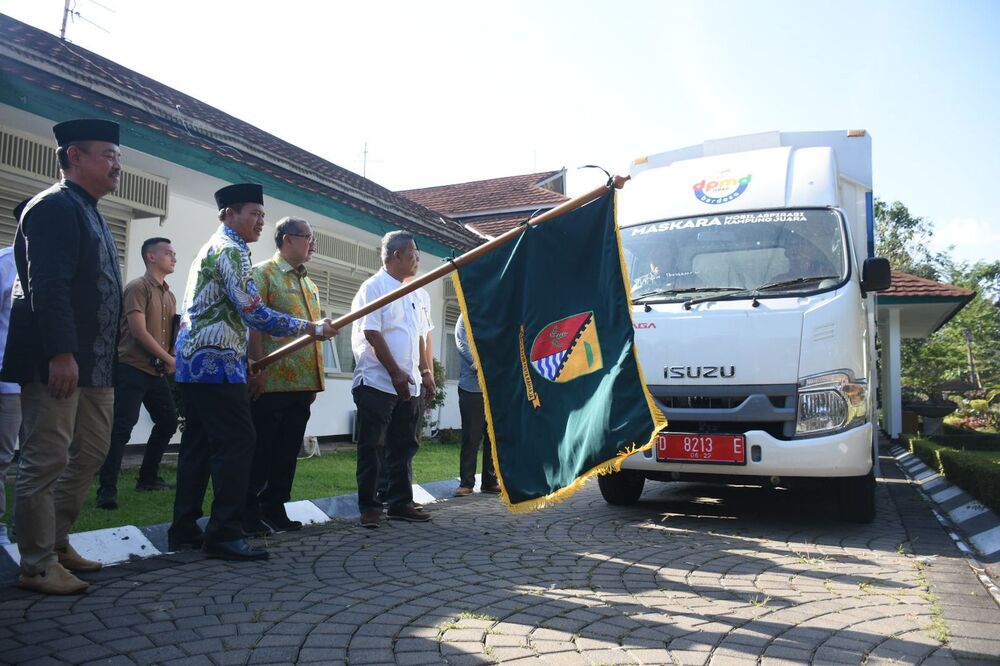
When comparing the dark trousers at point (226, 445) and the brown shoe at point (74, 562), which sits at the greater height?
the dark trousers at point (226, 445)

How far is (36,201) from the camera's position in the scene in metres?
3.60

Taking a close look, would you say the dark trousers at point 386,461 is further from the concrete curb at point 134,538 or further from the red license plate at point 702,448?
the red license plate at point 702,448

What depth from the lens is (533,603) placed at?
348 cm

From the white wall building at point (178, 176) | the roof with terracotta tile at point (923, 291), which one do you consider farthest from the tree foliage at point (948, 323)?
the white wall building at point (178, 176)

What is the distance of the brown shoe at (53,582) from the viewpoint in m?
3.48

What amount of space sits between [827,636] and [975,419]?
3195cm

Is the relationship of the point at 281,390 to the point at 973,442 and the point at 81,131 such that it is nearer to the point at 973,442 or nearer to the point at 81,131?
the point at 81,131

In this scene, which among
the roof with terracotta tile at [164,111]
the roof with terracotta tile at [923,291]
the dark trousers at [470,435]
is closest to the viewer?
the roof with terracotta tile at [164,111]

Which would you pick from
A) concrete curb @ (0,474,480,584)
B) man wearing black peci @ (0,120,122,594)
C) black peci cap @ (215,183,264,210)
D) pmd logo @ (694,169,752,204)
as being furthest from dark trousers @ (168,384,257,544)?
pmd logo @ (694,169,752,204)

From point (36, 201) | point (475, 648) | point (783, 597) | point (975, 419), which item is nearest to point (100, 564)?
point (36, 201)

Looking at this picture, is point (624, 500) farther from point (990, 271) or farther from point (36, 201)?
point (990, 271)

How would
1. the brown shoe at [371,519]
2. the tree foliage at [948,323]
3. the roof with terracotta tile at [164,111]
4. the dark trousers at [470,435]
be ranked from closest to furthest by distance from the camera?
the brown shoe at [371,519]
the roof with terracotta tile at [164,111]
the dark trousers at [470,435]
the tree foliage at [948,323]

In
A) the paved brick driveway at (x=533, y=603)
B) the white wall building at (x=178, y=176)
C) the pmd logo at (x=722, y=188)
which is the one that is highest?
the white wall building at (x=178, y=176)

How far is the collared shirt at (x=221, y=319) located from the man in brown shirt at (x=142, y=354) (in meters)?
1.24
